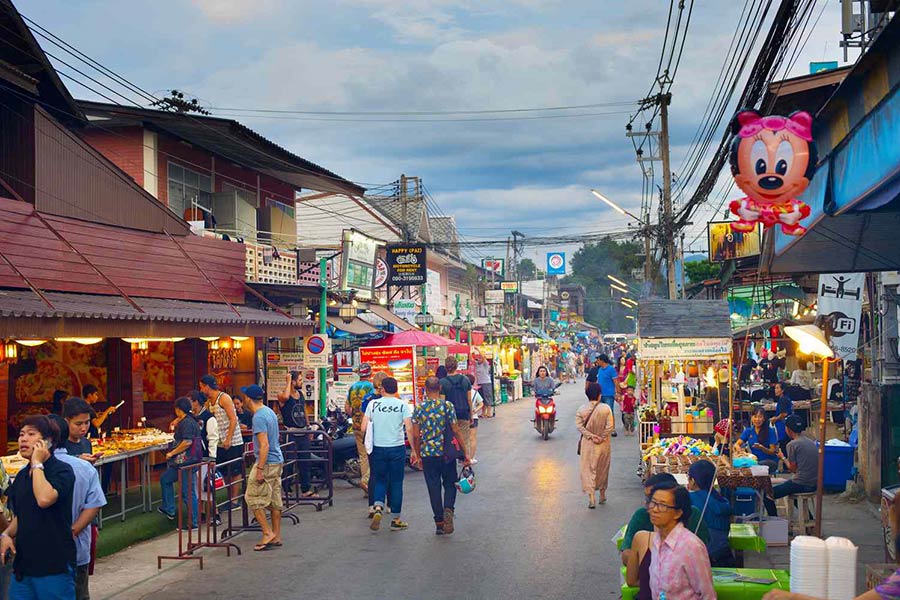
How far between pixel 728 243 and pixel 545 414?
35.9 feet

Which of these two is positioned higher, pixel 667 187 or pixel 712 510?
pixel 667 187

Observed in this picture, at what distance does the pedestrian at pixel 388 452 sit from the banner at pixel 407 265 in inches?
670

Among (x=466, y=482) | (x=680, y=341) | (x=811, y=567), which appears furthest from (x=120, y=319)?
(x=811, y=567)

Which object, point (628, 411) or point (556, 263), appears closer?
point (628, 411)

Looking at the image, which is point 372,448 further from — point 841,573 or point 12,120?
point 12,120

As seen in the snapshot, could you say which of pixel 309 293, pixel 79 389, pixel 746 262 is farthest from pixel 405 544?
pixel 746 262

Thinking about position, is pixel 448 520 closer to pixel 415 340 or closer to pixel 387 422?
pixel 387 422

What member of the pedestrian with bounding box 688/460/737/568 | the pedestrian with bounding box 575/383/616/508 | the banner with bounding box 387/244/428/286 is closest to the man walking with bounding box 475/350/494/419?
the banner with bounding box 387/244/428/286

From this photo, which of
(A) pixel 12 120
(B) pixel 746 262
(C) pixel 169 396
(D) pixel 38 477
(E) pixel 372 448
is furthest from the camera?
(B) pixel 746 262

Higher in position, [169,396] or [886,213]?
[886,213]

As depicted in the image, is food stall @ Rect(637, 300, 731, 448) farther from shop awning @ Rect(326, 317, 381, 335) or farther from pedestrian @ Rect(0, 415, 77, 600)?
pedestrian @ Rect(0, 415, 77, 600)

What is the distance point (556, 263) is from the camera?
183 ft

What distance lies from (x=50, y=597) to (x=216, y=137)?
15.0m

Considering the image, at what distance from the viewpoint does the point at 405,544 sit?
10.8 meters
